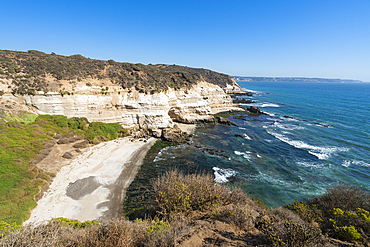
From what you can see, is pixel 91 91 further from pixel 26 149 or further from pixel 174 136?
pixel 174 136

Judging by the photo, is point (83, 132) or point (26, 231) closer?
point (26, 231)

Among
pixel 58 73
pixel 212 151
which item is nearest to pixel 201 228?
pixel 212 151

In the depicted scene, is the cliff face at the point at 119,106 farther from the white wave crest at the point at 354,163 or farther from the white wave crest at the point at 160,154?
the white wave crest at the point at 354,163

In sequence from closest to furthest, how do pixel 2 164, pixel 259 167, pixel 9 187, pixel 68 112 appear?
pixel 9 187 → pixel 2 164 → pixel 259 167 → pixel 68 112

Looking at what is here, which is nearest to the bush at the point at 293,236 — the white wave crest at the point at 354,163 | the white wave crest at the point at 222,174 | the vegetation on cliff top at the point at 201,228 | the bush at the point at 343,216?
the vegetation on cliff top at the point at 201,228

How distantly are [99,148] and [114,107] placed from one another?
8994 mm

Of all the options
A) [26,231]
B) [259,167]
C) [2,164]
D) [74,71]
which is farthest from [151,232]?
[74,71]

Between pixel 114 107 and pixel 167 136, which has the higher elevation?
pixel 114 107

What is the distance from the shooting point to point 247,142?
31.0m

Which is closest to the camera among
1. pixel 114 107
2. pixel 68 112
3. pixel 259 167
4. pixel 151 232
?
pixel 151 232

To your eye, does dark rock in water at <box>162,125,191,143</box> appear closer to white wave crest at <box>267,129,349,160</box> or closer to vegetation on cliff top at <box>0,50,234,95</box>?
vegetation on cliff top at <box>0,50,234,95</box>

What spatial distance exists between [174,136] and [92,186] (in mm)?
Result: 16956

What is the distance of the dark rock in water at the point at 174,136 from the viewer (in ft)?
99.3

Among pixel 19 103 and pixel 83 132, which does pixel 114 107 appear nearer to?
pixel 83 132
